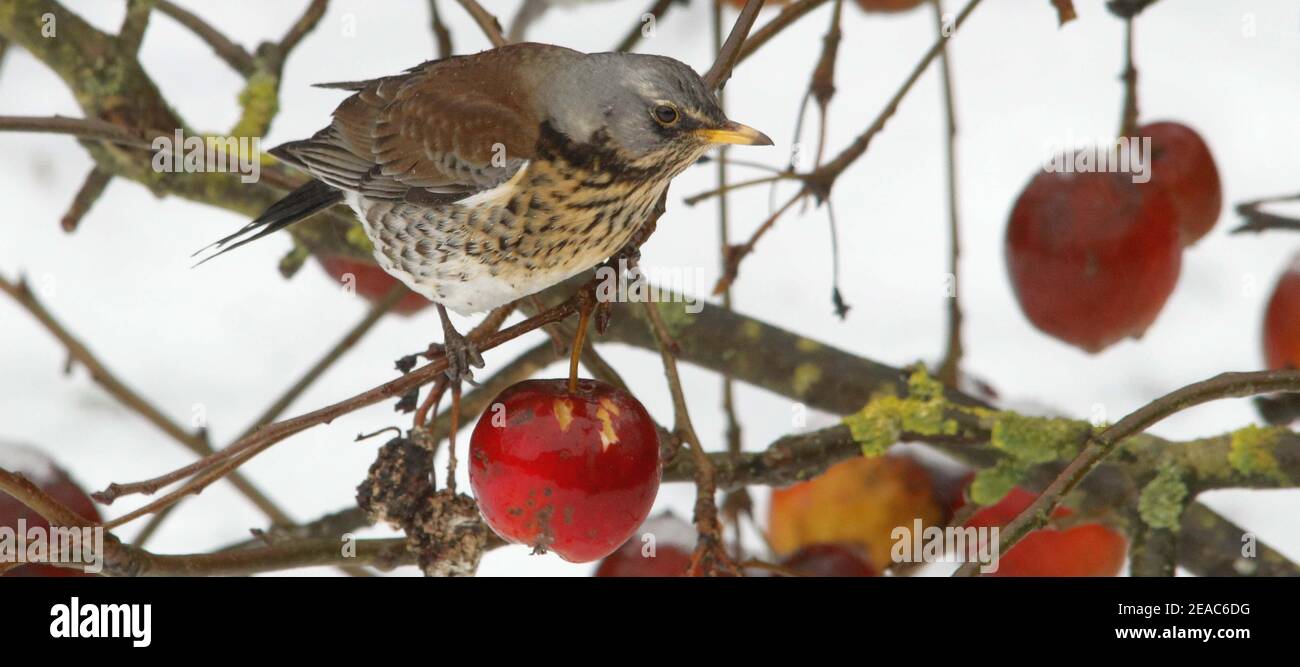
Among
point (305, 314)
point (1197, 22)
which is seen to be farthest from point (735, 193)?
point (1197, 22)

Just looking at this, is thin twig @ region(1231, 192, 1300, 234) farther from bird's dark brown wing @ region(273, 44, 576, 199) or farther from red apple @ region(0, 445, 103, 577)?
red apple @ region(0, 445, 103, 577)

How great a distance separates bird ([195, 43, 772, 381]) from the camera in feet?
4.83

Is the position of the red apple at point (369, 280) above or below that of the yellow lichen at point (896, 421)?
above

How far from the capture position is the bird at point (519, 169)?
57.9 inches

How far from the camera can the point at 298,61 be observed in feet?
11.5

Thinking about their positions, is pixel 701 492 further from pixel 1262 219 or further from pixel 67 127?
pixel 1262 219

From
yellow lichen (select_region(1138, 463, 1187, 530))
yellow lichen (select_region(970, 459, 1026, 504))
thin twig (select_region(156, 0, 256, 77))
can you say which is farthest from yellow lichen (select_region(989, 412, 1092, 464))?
thin twig (select_region(156, 0, 256, 77))

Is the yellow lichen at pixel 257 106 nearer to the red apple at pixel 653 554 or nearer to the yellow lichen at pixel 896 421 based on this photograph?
the red apple at pixel 653 554

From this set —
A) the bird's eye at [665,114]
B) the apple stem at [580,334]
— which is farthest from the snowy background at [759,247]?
the apple stem at [580,334]

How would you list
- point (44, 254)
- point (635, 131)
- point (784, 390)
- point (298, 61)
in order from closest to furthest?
1. point (635, 131)
2. point (784, 390)
3. point (44, 254)
4. point (298, 61)

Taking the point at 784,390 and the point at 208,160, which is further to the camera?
the point at 784,390

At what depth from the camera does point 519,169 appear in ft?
5.07
